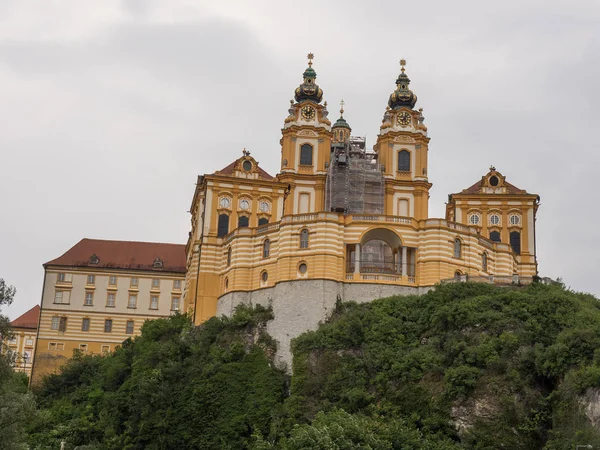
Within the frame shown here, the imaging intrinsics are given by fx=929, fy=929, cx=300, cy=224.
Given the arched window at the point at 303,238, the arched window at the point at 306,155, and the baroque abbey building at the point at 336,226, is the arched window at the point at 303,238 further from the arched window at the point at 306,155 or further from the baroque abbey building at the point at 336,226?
the arched window at the point at 306,155

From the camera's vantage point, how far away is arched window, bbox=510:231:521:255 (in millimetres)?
74688

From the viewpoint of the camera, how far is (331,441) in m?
46.4

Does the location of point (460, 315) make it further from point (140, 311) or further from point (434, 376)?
point (140, 311)

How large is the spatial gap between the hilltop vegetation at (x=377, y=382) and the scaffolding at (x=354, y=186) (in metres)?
16.8

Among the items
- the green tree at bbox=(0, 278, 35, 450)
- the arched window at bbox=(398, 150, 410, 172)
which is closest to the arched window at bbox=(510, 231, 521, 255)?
the arched window at bbox=(398, 150, 410, 172)

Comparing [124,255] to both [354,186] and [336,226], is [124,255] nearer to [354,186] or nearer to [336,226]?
[354,186]

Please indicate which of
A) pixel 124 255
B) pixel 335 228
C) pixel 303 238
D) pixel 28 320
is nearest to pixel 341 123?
pixel 124 255

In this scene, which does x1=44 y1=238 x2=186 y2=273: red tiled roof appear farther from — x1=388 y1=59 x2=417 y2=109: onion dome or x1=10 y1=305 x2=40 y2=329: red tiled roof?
x1=388 y1=59 x2=417 y2=109: onion dome

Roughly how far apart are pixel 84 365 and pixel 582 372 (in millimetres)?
40775

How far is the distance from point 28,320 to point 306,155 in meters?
41.9

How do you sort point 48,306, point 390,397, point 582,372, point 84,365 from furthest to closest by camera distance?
point 48,306
point 84,365
point 390,397
point 582,372

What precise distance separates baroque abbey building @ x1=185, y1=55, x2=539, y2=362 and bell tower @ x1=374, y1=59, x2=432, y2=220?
8 centimetres

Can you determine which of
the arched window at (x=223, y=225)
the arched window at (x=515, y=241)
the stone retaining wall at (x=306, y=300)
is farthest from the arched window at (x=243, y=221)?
the arched window at (x=515, y=241)

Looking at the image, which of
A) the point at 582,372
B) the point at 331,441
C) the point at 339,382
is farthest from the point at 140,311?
the point at 582,372
